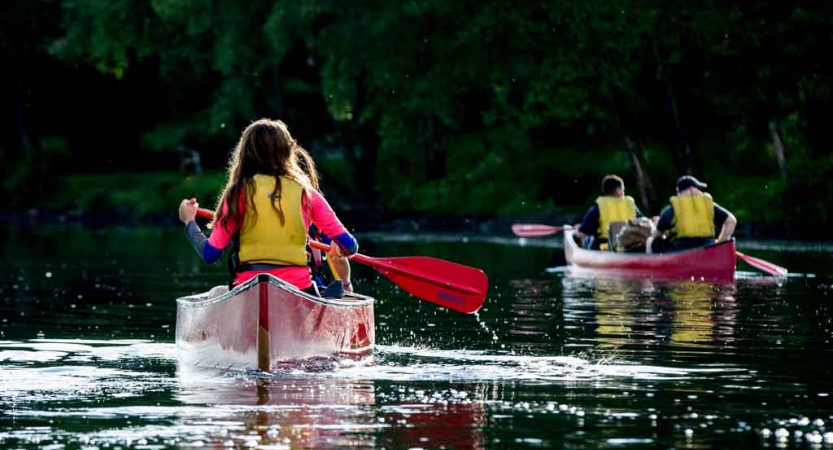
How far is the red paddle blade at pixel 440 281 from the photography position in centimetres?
1464

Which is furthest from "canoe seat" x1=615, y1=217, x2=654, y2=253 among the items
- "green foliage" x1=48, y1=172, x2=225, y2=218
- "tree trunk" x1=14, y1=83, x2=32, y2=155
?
"tree trunk" x1=14, y1=83, x2=32, y2=155

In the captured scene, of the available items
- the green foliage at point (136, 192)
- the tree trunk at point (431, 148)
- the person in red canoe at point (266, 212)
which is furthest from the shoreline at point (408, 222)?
the person in red canoe at point (266, 212)

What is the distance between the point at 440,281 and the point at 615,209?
11.5 m

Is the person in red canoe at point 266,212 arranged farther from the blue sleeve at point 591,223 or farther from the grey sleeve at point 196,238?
the blue sleeve at point 591,223

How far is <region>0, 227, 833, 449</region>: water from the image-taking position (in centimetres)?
960

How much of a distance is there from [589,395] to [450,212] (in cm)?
3549

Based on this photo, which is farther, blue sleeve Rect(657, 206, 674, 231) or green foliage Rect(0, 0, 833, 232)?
green foliage Rect(0, 0, 833, 232)

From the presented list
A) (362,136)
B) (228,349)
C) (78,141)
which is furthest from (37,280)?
(78,141)

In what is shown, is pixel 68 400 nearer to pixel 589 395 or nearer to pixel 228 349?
pixel 228 349

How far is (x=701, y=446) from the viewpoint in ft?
30.1

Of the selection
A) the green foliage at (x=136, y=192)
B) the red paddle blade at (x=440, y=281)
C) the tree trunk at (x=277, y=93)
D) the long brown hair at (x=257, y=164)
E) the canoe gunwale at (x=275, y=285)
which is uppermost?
the tree trunk at (x=277, y=93)

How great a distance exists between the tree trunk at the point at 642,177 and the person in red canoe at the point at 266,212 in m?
27.3

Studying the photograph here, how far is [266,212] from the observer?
12344 mm

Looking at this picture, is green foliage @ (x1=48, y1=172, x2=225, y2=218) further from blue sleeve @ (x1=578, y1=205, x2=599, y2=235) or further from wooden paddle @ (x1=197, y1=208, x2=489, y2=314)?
wooden paddle @ (x1=197, y1=208, x2=489, y2=314)
